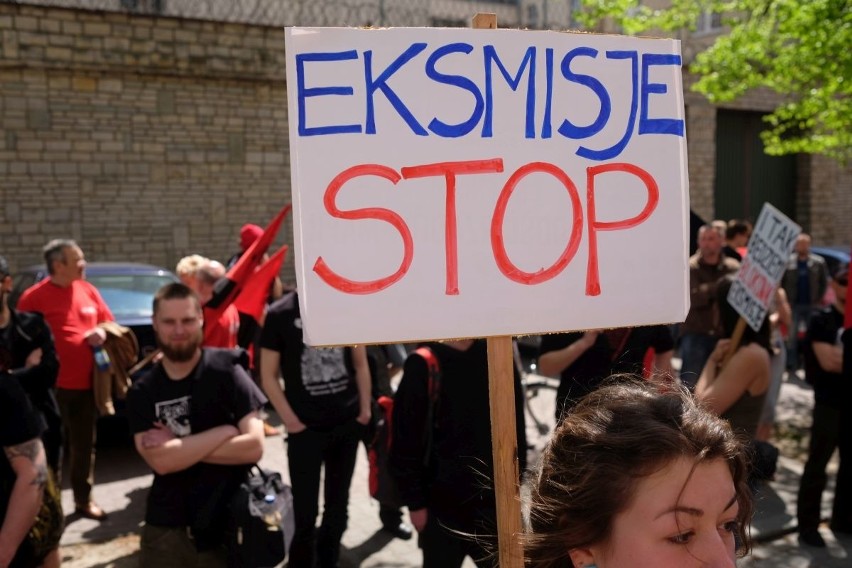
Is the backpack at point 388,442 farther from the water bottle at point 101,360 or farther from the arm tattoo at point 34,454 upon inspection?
the water bottle at point 101,360

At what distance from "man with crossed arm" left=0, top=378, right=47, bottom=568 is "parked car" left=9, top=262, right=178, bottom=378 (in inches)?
166

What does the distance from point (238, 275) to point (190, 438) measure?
2.14 metres

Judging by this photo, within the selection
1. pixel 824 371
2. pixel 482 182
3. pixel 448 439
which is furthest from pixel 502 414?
pixel 824 371

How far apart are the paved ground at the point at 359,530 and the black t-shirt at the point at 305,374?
107 centimetres

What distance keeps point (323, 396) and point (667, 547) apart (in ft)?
9.79

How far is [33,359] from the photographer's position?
15.0 feet

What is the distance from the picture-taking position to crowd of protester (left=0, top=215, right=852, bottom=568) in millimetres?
1605

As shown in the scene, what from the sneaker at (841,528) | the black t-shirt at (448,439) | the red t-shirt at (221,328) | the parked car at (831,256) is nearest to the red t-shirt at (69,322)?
the red t-shirt at (221,328)

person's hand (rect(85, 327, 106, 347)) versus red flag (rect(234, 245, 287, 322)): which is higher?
red flag (rect(234, 245, 287, 322))

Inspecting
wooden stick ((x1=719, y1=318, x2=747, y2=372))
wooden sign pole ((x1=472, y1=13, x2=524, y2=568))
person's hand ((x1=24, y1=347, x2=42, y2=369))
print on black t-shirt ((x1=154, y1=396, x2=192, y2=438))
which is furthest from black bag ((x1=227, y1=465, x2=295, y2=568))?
wooden stick ((x1=719, y1=318, x2=747, y2=372))

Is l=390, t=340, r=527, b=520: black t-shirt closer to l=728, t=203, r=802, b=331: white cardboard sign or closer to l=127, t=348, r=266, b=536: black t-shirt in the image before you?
l=127, t=348, r=266, b=536: black t-shirt

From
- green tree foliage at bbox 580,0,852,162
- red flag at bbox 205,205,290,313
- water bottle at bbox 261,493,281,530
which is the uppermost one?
green tree foliage at bbox 580,0,852,162

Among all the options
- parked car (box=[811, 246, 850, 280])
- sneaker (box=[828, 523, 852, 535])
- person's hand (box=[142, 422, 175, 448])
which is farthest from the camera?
parked car (box=[811, 246, 850, 280])

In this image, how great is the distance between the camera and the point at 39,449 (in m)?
2.96
